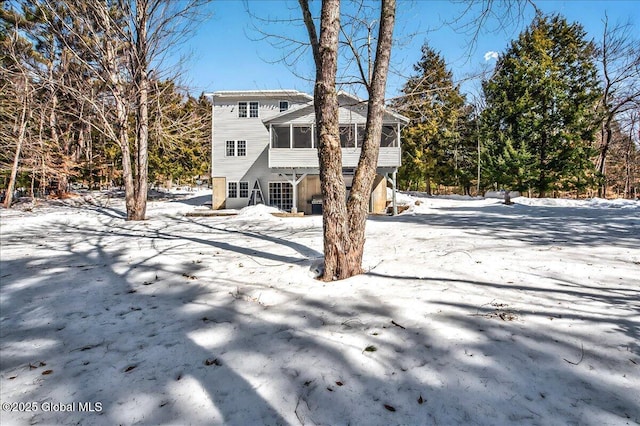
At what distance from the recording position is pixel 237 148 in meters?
19.0

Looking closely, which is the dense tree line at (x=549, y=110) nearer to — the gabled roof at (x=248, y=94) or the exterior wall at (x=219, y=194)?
the gabled roof at (x=248, y=94)

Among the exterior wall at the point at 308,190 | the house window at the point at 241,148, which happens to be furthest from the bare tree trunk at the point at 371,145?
the house window at the point at 241,148

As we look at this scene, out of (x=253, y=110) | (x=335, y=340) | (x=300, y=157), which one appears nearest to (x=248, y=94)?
(x=253, y=110)

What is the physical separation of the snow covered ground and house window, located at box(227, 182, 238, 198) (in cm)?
1379

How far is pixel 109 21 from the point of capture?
10.3m

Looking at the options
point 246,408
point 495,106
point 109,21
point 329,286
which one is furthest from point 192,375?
point 495,106

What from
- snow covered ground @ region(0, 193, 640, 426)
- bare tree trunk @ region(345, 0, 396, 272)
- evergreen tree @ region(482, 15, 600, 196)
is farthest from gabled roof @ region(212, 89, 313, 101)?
snow covered ground @ region(0, 193, 640, 426)

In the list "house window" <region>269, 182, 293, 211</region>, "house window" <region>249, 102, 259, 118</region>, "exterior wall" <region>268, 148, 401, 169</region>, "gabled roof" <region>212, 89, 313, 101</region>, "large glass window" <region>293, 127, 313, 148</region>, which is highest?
"gabled roof" <region>212, 89, 313, 101</region>

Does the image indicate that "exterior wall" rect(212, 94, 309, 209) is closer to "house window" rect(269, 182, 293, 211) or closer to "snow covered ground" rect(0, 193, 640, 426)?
"house window" rect(269, 182, 293, 211)

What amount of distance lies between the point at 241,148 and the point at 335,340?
17.9 metres

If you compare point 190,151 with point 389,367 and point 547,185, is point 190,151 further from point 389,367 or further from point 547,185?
point 389,367

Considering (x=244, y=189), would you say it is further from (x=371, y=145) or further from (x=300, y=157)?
(x=371, y=145)

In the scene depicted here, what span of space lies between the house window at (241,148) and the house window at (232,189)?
1.88m

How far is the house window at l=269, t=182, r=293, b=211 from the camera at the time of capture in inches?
737
